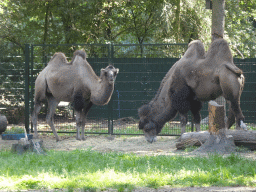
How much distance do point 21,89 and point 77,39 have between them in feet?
17.1

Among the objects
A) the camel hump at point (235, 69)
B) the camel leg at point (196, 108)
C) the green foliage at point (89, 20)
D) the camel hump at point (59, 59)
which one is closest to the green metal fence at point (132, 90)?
the camel hump at point (59, 59)

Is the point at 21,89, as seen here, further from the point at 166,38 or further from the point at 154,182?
the point at 154,182

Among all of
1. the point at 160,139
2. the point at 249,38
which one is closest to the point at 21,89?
the point at 160,139

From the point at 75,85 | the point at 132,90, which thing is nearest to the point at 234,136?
the point at 132,90

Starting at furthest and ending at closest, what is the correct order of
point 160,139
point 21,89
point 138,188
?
point 21,89 → point 160,139 → point 138,188

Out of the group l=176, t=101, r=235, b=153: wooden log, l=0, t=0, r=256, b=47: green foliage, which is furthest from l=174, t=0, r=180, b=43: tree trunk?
l=176, t=101, r=235, b=153: wooden log

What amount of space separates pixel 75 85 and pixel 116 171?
186 inches

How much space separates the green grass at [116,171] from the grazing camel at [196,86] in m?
2.10

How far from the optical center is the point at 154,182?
523 cm

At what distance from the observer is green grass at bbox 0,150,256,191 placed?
520 cm

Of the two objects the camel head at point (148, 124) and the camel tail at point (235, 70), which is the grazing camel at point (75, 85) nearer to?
the camel head at point (148, 124)

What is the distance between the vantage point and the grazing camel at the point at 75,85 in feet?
32.9

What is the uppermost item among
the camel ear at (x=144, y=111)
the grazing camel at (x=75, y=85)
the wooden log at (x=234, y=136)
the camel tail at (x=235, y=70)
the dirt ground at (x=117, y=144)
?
the camel tail at (x=235, y=70)

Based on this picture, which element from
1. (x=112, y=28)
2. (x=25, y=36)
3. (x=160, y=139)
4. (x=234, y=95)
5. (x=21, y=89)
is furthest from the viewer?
(x=112, y=28)
